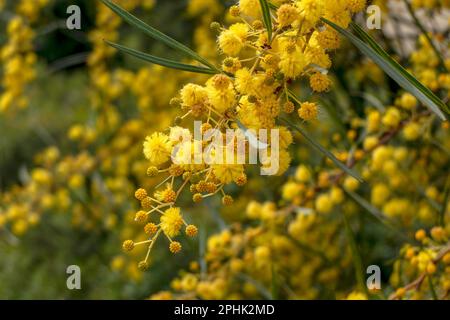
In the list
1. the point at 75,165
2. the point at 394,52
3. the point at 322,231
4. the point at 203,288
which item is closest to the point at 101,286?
the point at 75,165

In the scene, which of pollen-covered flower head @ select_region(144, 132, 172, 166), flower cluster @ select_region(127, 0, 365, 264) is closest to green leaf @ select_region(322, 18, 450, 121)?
flower cluster @ select_region(127, 0, 365, 264)

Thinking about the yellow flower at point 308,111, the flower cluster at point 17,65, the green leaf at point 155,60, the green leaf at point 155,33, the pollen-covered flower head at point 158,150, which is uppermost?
the flower cluster at point 17,65

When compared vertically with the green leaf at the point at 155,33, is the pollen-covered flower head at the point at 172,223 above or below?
below

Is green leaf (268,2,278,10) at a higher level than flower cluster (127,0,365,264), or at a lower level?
higher

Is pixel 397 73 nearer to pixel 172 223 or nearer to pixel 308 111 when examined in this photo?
pixel 308 111

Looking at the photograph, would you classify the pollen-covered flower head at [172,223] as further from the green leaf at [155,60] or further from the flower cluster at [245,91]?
the green leaf at [155,60]

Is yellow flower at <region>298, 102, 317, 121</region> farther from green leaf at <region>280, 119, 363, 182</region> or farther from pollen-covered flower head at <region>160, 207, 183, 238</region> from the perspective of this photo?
pollen-covered flower head at <region>160, 207, 183, 238</region>

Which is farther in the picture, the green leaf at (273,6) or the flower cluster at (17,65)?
the flower cluster at (17,65)

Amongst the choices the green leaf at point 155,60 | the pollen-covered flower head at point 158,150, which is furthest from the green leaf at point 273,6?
the pollen-covered flower head at point 158,150

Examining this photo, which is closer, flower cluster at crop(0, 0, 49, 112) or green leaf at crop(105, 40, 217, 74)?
green leaf at crop(105, 40, 217, 74)

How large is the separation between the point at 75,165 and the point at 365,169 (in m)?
1.11

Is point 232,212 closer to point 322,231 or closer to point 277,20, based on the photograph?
point 322,231

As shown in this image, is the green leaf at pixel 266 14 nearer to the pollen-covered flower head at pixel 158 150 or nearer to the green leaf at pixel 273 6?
the green leaf at pixel 273 6

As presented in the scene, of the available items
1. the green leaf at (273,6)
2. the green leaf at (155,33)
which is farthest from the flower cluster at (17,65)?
the green leaf at (273,6)
